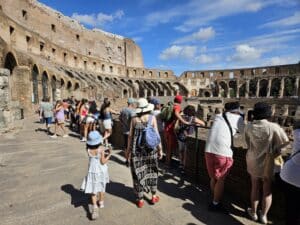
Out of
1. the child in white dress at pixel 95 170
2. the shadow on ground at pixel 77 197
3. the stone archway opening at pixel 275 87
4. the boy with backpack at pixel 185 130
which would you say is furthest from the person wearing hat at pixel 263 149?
the stone archway opening at pixel 275 87

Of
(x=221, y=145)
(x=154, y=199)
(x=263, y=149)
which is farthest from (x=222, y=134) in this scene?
(x=154, y=199)

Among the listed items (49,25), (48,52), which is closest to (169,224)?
(48,52)

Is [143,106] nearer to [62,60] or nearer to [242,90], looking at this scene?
[62,60]

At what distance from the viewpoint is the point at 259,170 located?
2.86 m

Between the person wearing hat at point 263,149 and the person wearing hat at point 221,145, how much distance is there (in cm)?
22

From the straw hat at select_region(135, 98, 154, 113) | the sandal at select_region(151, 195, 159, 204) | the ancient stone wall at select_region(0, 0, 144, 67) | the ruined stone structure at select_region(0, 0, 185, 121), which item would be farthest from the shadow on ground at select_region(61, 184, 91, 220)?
the ancient stone wall at select_region(0, 0, 144, 67)

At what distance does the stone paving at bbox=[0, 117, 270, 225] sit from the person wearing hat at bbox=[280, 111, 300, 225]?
0.81m

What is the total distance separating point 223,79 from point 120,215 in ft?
153

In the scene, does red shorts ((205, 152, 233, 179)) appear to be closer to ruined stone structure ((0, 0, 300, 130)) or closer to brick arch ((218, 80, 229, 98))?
ruined stone structure ((0, 0, 300, 130))

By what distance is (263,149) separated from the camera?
2824 mm

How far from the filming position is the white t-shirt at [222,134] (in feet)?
10.1

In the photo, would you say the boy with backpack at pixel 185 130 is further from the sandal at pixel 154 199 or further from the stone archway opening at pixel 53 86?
the stone archway opening at pixel 53 86

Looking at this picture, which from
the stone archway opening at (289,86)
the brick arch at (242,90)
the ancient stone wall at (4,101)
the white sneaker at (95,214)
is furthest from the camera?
the brick arch at (242,90)

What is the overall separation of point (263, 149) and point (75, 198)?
9.15ft
